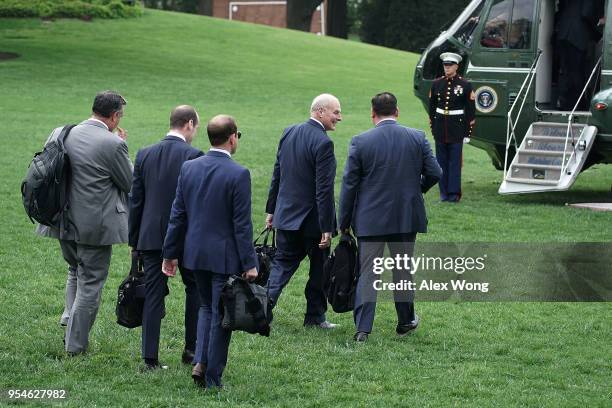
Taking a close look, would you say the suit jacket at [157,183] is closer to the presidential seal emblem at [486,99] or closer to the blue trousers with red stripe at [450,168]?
the blue trousers with red stripe at [450,168]

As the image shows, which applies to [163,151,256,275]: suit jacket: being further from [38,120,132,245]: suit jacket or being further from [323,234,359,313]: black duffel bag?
[323,234,359,313]: black duffel bag

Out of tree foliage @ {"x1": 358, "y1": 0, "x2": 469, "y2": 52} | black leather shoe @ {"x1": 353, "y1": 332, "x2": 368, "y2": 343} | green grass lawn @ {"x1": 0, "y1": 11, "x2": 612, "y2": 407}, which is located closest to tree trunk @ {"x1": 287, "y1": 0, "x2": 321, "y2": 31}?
tree foliage @ {"x1": 358, "y1": 0, "x2": 469, "y2": 52}

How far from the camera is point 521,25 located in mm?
16188

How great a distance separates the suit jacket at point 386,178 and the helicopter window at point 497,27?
26.1ft

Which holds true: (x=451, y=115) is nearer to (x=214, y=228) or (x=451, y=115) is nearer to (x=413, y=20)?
(x=214, y=228)

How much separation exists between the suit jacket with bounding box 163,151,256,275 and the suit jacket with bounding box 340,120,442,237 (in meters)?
1.65

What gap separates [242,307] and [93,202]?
5.34 ft

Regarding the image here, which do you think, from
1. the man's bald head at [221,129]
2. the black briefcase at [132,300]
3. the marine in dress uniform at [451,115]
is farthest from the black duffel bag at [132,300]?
the marine in dress uniform at [451,115]

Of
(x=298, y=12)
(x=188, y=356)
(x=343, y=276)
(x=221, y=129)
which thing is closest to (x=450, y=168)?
(x=343, y=276)

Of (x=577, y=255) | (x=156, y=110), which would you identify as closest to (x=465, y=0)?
(x=156, y=110)

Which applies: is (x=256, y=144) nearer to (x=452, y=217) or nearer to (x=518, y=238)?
(x=452, y=217)

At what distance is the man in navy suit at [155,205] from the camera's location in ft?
25.3

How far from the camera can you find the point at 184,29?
43875mm

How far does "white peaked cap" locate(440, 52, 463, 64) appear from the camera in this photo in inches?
617
